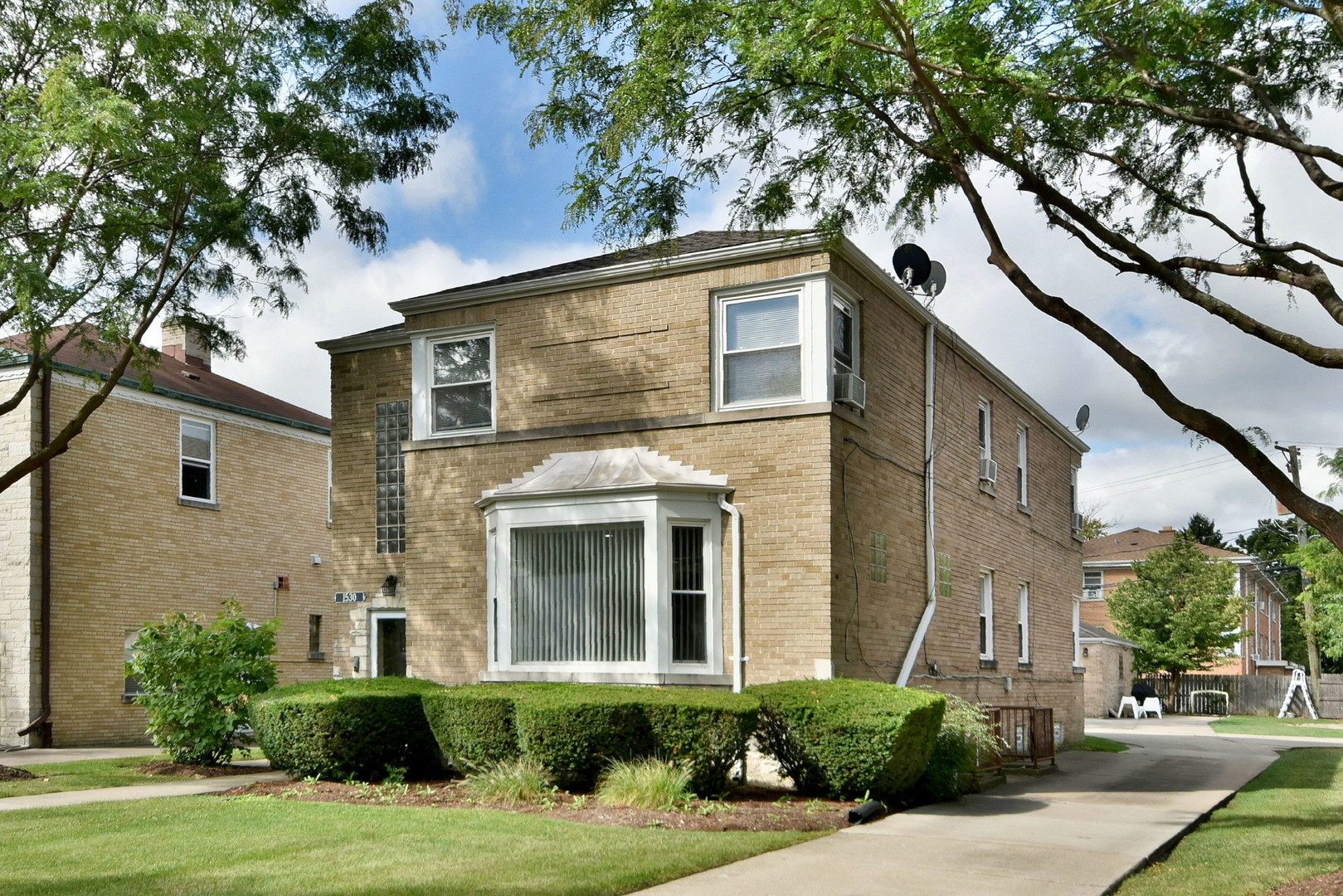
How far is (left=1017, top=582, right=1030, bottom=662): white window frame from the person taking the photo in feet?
70.4

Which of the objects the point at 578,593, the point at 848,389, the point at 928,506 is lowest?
the point at 578,593

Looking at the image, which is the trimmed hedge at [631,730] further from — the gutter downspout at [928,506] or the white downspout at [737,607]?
the gutter downspout at [928,506]

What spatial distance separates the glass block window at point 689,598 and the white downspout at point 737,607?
1.11 ft

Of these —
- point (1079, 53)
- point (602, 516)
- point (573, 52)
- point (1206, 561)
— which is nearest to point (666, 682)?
point (602, 516)

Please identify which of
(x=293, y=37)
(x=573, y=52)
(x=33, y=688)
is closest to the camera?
(x=573, y=52)

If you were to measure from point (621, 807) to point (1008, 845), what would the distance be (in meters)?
3.51

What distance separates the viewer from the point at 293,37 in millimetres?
16344

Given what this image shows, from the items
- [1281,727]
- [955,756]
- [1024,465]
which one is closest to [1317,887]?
[955,756]

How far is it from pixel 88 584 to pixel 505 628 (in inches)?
417

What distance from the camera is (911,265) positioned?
16.8m

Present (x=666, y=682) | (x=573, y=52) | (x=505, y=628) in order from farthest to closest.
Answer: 1. (x=505, y=628)
2. (x=666, y=682)
3. (x=573, y=52)

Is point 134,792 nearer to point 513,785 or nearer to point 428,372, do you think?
point 513,785

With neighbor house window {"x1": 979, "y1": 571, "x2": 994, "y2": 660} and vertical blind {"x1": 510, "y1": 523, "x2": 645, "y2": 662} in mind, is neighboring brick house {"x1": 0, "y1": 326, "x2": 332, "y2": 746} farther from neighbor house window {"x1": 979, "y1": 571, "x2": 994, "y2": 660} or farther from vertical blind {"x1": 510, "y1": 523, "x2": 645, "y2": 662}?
neighbor house window {"x1": 979, "y1": 571, "x2": 994, "y2": 660}

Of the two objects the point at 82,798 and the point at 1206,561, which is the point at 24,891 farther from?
the point at 1206,561
